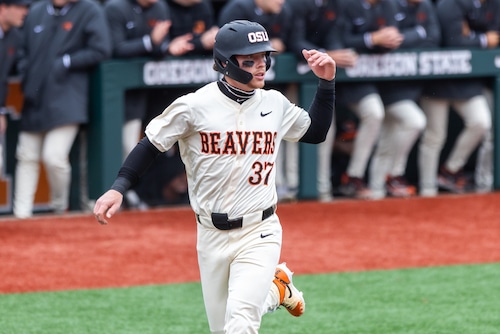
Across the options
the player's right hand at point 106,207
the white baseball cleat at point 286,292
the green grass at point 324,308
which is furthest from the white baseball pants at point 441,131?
the player's right hand at point 106,207

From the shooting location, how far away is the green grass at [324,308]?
591 cm

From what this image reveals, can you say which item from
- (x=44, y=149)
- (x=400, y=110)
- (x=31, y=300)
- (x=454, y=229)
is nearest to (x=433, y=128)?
(x=400, y=110)

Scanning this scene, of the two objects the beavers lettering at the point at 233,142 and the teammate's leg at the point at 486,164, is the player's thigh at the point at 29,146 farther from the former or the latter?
the beavers lettering at the point at 233,142

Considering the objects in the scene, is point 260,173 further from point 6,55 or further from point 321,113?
point 6,55

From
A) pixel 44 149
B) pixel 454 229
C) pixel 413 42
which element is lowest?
pixel 454 229

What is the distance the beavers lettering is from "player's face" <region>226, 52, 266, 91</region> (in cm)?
20

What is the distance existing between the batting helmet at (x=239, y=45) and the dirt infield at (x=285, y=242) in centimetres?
271

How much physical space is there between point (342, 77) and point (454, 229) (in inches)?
76.9

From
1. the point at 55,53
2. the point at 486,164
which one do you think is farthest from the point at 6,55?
the point at 486,164

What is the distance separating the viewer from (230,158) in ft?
15.6

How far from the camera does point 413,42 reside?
10586mm

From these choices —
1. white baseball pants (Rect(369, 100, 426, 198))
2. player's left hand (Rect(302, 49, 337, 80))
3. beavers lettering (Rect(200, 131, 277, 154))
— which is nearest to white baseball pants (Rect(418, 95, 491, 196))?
white baseball pants (Rect(369, 100, 426, 198))

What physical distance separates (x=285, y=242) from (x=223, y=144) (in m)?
3.83

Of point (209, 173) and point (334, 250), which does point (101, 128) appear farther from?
point (209, 173)
